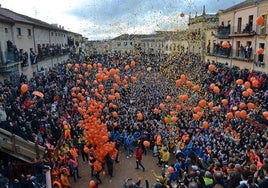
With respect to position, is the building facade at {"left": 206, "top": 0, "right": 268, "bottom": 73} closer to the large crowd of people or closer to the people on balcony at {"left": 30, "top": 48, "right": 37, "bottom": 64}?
the large crowd of people

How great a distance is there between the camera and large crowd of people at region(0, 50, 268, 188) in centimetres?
997

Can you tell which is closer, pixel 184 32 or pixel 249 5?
pixel 249 5

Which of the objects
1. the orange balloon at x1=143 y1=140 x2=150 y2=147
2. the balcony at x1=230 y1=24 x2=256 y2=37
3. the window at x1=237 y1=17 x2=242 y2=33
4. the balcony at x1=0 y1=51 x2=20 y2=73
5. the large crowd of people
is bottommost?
the orange balloon at x1=143 y1=140 x2=150 y2=147

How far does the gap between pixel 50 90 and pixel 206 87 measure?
35.5ft

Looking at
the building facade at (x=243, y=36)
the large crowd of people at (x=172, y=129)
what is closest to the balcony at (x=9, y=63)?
the large crowd of people at (x=172, y=129)

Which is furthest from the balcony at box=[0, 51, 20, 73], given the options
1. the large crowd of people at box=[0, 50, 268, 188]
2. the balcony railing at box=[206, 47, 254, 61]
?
the balcony railing at box=[206, 47, 254, 61]

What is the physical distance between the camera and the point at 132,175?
12625mm

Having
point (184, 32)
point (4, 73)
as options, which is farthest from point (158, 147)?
point (184, 32)

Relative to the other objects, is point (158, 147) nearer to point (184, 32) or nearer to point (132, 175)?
point (132, 175)

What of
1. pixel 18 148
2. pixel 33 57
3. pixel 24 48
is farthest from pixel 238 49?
pixel 18 148

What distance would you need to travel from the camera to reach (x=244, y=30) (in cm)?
2334

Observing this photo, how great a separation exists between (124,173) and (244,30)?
16434mm

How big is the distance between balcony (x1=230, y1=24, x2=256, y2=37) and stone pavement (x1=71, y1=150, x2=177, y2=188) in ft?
44.4

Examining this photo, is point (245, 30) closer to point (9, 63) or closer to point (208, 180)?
point (9, 63)
